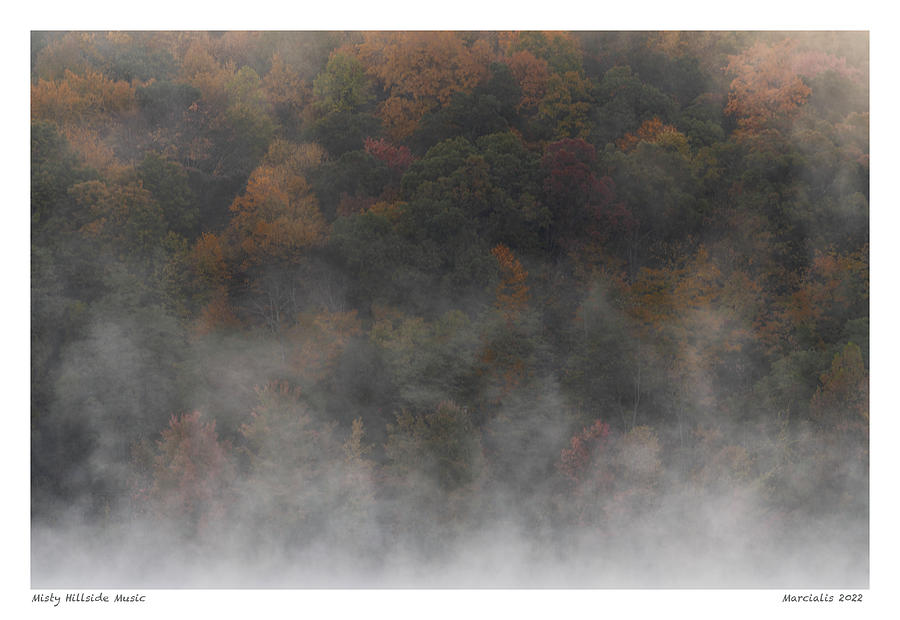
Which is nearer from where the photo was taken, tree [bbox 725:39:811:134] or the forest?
the forest

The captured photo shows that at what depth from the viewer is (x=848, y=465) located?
39.5 feet

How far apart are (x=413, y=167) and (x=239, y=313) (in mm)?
2966

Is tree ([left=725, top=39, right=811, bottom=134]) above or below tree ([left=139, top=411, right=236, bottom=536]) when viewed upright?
above

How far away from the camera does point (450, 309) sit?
40.1 feet

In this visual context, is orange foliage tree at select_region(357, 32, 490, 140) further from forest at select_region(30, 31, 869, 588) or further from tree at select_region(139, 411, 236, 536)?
tree at select_region(139, 411, 236, 536)

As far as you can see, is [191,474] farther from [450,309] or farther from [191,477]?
[450,309]

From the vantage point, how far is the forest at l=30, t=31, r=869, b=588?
39.2 feet

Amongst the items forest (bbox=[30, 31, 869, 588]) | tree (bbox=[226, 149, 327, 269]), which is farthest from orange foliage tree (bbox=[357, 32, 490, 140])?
tree (bbox=[226, 149, 327, 269])

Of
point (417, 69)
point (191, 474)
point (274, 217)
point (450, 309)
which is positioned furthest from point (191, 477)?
point (417, 69)

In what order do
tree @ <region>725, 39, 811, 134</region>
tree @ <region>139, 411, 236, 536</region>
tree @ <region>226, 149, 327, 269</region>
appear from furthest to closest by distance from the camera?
tree @ <region>226, 149, 327, 269</region> < tree @ <region>725, 39, 811, 134</region> < tree @ <region>139, 411, 236, 536</region>

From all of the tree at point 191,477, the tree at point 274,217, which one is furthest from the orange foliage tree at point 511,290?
the tree at point 191,477

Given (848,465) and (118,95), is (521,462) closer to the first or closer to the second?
(848,465)

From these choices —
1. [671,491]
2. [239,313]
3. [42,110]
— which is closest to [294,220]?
[239,313]

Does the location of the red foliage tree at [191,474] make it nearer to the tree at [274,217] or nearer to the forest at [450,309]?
the forest at [450,309]
